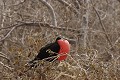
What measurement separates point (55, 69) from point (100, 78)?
1.69 ft

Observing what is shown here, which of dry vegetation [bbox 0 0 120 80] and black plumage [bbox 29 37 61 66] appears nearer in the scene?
dry vegetation [bbox 0 0 120 80]

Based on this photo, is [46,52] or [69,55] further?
[46,52]

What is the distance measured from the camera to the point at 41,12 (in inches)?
244

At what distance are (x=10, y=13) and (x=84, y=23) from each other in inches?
44.6

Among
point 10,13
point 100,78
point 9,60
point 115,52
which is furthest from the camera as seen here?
point 10,13

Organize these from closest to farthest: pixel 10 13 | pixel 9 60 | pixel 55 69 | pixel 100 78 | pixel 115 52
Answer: pixel 100 78 → pixel 55 69 → pixel 9 60 → pixel 115 52 → pixel 10 13

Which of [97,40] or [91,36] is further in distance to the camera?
[97,40]

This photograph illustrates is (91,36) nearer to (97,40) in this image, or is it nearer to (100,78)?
(97,40)

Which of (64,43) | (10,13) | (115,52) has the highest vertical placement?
(10,13)

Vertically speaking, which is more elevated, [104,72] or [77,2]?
[77,2]

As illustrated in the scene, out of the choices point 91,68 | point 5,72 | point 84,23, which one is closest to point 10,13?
point 84,23

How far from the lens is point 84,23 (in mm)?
5355

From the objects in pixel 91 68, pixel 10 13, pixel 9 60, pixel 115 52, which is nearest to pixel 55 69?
pixel 91 68

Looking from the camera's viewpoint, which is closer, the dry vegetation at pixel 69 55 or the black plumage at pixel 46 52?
the dry vegetation at pixel 69 55
